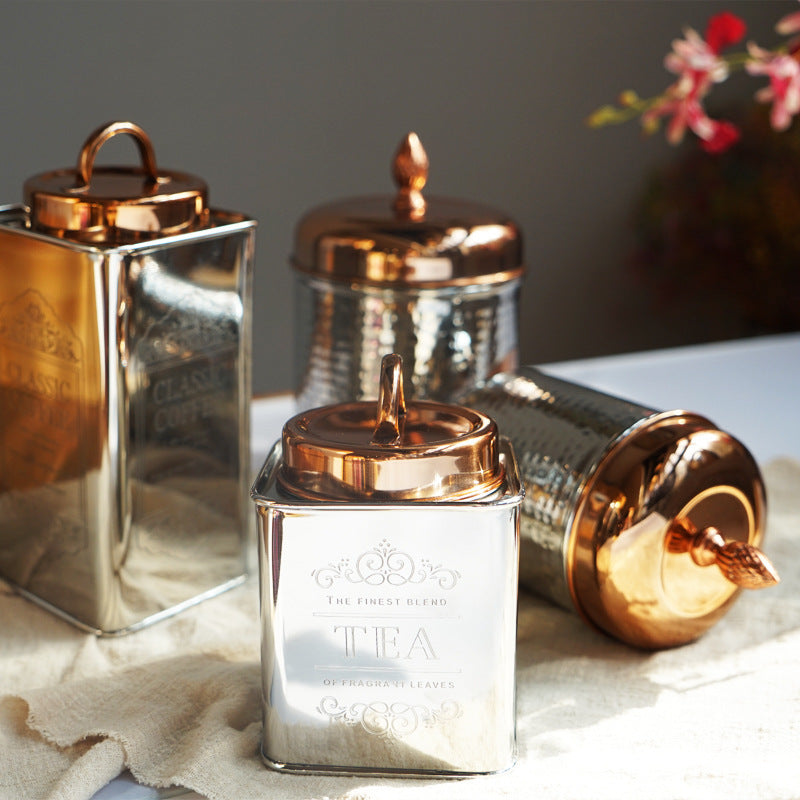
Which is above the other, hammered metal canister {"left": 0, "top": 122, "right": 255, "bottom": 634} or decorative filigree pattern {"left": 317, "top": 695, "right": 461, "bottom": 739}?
hammered metal canister {"left": 0, "top": 122, "right": 255, "bottom": 634}

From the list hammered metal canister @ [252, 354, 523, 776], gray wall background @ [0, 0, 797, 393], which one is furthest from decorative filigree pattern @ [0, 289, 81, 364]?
gray wall background @ [0, 0, 797, 393]

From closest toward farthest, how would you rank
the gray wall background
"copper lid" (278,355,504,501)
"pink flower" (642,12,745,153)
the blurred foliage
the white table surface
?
"copper lid" (278,355,504,501)
"pink flower" (642,12,745,153)
the white table surface
the gray wall background
the blurred foliage

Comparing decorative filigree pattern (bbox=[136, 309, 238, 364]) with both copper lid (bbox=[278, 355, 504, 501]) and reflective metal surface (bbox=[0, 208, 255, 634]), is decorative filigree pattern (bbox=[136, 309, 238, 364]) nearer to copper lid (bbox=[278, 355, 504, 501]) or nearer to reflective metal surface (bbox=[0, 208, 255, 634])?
reflective metal surface (bbox=[0, 208, 255, 634])

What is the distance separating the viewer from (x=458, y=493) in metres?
0.45

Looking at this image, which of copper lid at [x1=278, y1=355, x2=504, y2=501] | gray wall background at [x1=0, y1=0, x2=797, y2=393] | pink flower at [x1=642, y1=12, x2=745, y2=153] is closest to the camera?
copper lid at [x1=278, y1=355, x2=504, y2=501]

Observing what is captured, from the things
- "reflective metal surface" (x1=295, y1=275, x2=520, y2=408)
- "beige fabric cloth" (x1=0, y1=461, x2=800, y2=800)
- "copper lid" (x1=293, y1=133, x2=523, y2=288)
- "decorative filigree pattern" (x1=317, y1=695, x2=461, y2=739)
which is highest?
"copper lid" (x1=293, y1=133, x2=523, y2=288)

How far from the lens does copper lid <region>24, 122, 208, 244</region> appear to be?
1.79 feet

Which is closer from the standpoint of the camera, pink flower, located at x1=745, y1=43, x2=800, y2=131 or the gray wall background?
pink flower, located at x1=745, y1=43, x2=800, y2=131

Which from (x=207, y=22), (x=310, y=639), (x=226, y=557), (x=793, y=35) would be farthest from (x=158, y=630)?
(x=793, y=35)

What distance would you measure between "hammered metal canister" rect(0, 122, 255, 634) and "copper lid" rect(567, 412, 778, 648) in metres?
0.21

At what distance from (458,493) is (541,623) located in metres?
0.19

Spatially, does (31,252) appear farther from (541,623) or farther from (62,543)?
(541,623)

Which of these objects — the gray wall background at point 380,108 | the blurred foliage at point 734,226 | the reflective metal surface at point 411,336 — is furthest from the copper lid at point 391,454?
the blurred foliage at point 734,226

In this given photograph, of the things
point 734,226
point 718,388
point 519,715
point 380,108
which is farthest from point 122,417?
point 734,226
